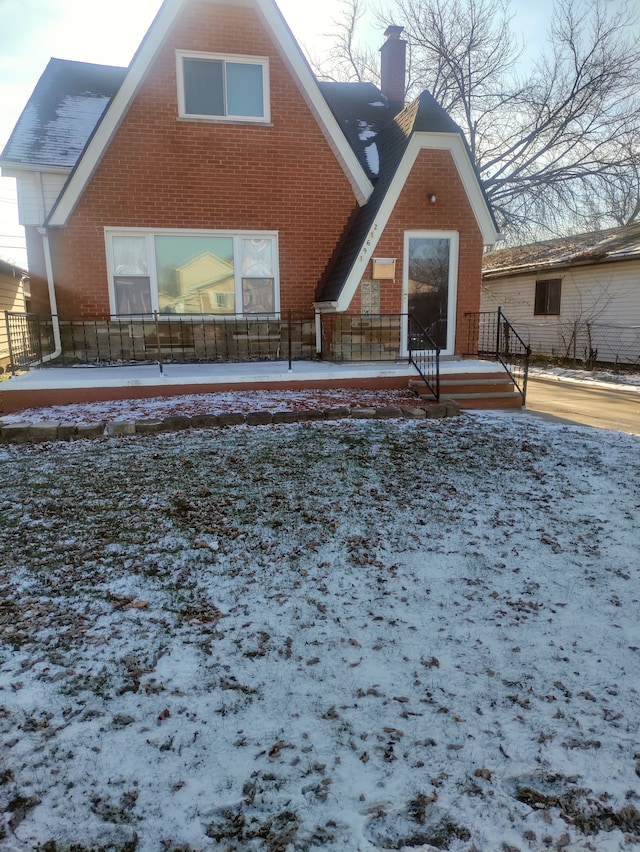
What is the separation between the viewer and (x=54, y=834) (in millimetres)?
1899

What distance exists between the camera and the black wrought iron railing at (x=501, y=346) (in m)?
9.33

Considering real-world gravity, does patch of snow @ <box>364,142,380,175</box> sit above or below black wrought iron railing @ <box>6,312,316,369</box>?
above

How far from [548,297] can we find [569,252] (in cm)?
167

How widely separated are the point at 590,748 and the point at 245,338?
9591 millimetres

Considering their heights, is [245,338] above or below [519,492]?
above

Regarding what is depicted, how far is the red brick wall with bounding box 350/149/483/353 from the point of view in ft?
33.5

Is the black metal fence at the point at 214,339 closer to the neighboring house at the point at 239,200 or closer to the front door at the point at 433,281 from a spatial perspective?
the neighboring house at the point at 239,200

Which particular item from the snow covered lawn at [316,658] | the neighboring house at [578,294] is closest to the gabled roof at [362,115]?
the neighboring house at [578,294]

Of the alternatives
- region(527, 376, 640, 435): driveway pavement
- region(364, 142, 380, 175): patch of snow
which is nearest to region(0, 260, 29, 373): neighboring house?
region(364, 142, 380, 175): patch of snow

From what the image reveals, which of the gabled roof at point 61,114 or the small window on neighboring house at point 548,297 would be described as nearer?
the gabled roof at point 61,114

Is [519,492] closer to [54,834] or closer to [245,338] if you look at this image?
[54,834]

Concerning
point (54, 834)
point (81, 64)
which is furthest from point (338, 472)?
point (81, 64)

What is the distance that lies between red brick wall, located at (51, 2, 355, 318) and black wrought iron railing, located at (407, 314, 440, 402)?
2.50 metres

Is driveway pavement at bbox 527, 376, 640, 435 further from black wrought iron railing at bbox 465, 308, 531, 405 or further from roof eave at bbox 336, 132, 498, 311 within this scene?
roof eave at bbox 336, 132, 498, 311
